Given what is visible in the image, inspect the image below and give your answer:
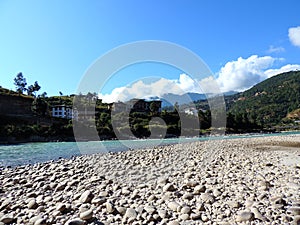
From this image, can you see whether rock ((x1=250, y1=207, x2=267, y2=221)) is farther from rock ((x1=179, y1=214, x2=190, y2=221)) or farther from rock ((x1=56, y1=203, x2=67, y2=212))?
rock ((x1=56, y1=203, x2=67, y2=212))

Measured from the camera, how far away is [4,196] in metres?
5.62

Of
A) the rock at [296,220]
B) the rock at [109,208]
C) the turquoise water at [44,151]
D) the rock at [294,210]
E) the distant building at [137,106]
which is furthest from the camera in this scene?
the distant building at [137,106]

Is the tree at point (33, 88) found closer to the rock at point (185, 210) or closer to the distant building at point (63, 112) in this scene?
the distant building at point (63, 112)

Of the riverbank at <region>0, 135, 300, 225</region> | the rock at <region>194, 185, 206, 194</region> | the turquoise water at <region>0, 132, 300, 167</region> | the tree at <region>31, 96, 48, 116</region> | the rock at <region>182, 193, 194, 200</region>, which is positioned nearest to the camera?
the riverbank at <region>0, 135, 300, 225</region>

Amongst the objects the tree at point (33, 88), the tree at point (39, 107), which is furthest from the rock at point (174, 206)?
the tree at point (33, 88)

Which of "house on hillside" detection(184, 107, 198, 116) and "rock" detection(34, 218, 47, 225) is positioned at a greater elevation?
"house on hillside" detection(184, 107, 198, 116)

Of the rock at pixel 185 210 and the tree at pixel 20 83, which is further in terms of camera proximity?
the tree at pixel 20 83

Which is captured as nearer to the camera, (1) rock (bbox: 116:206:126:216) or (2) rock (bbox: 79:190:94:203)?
(1) rock (bbox: 116:206:126:216)

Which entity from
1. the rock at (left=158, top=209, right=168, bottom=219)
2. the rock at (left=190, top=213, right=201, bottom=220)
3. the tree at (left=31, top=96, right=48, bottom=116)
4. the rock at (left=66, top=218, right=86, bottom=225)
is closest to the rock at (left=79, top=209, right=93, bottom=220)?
the rock at (left=66, top=218, right=86, bottom=225)

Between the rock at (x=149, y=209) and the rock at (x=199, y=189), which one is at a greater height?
the rock at (x=199, y=189)

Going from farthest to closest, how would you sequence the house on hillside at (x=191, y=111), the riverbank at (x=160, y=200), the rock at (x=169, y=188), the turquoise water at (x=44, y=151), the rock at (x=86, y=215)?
the house on hillside at (x=191, y=111) < the turquoise water at (x=44, y=151) < the rock at (x=169, y=188) < the rock at (x=86, y=215) < the riverbank at (x=160, y=200)

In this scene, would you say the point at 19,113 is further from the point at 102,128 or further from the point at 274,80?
the point at 274,80

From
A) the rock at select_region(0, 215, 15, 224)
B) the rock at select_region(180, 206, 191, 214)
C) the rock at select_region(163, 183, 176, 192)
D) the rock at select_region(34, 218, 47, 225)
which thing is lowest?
the rock at select_region(0, 215, 15, 224)

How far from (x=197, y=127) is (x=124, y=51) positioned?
59.1 meters
